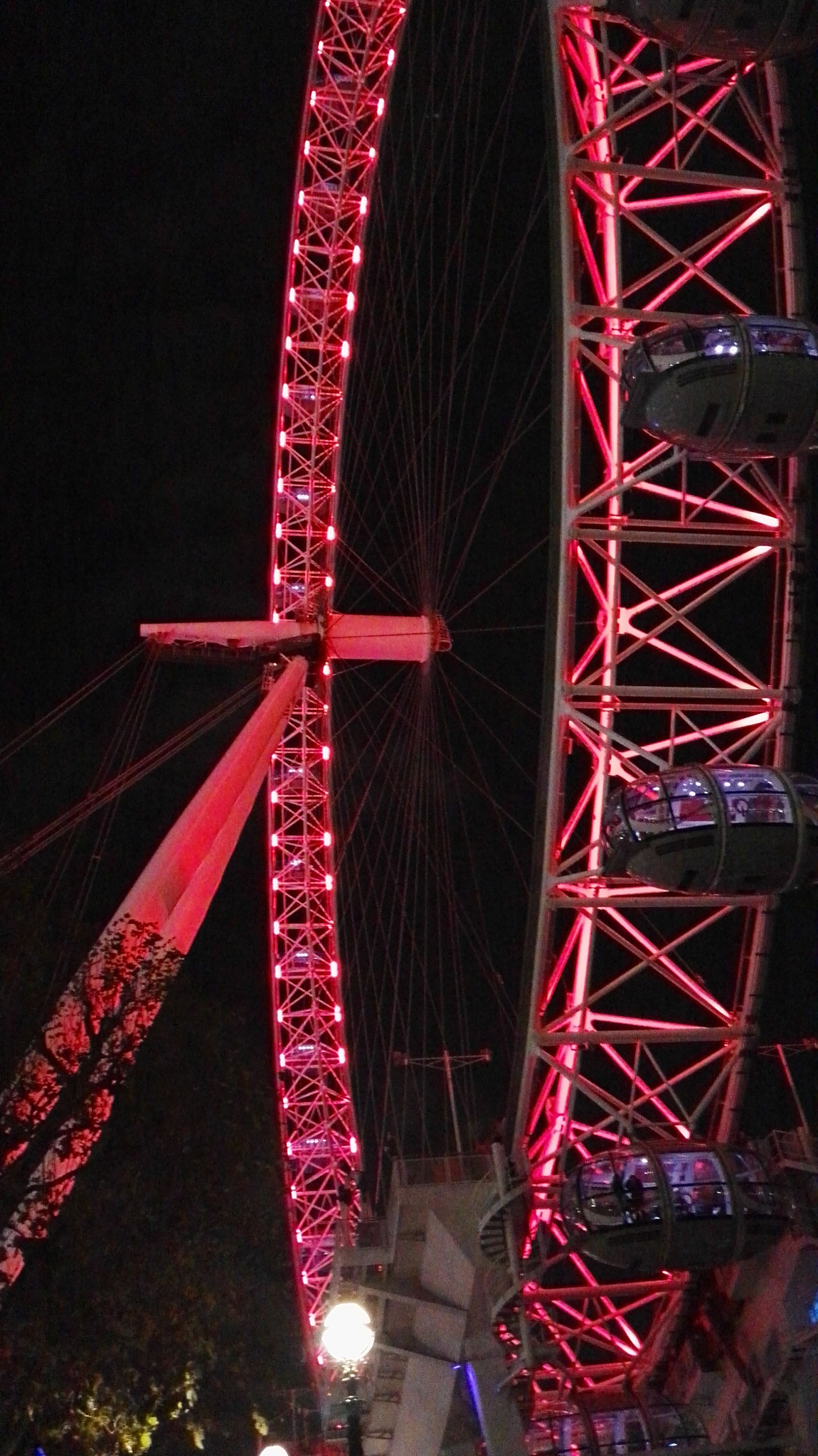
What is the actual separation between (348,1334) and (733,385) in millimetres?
10785

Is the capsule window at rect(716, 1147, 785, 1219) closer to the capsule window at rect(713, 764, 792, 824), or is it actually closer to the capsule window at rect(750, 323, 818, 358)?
the capsule window at rect(713, 764, 792, 824)

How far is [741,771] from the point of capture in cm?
1678

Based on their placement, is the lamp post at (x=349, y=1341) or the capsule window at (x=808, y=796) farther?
the capsule window at (x=808, y=796)

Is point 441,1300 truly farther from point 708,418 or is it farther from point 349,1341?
point 708,418

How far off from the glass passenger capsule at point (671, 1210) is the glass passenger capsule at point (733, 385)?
9.05 metres

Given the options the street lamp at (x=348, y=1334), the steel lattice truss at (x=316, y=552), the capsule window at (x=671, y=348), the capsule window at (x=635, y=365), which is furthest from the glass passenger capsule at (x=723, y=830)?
the steel lattice truss at (x=316, y=552)

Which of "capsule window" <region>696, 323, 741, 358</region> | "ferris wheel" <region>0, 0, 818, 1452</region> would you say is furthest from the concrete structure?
"capsule window" <region>696, 323, 741, 358</region>

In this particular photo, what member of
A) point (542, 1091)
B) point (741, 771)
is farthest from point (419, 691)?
point (741, 771)

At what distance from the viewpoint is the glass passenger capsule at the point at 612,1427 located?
70.1 ft

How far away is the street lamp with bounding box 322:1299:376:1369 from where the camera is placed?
36.6 ft

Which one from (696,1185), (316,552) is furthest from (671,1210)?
(316,552)

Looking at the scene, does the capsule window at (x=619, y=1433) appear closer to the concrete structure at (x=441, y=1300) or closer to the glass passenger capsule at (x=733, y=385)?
the concrete structure at (x=441, y=1300)

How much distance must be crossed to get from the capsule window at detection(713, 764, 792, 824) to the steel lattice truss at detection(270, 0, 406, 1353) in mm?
13880

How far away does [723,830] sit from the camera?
16.2 meters
